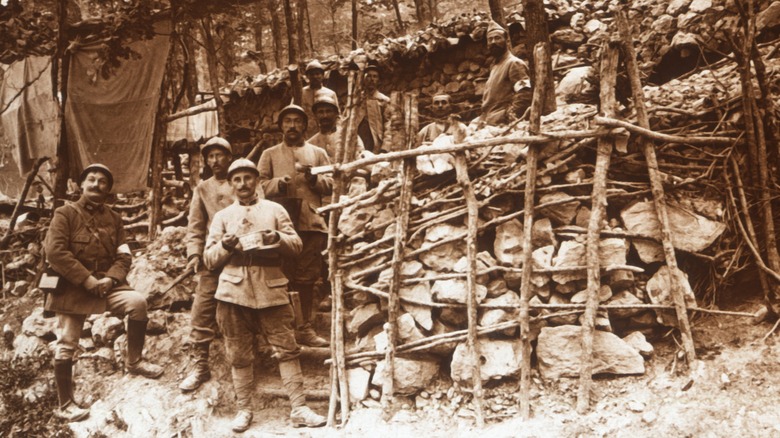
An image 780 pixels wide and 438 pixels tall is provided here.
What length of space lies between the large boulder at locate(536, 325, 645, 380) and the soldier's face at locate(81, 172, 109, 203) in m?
3.91

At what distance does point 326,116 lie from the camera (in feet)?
16.6

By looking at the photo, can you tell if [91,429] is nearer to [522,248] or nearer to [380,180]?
[380,180]

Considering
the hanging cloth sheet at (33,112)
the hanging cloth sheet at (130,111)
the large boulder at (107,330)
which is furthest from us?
the hanging cloth sheet at (33,112)

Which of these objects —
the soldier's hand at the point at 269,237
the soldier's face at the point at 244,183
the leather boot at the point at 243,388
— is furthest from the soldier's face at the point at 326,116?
the leather boot at the point at 243,388

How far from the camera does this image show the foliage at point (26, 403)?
4.32 m

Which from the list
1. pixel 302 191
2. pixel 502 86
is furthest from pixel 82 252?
pixel 502 86

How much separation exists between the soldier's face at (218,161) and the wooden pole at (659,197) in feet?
11.0

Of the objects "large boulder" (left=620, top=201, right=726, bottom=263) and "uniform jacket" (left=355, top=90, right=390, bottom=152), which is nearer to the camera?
"large boulder" (left=620, top=201, right=726, bottom=263)

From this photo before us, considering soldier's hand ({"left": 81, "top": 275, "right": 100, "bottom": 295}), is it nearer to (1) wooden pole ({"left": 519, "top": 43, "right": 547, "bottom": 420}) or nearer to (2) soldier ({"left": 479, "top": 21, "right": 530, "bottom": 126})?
(1) wooden pole ({"left": 519, "top": 43, "right": 547, "bottom": 420})

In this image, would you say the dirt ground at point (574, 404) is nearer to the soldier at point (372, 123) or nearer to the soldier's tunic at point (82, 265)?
the soldier's tunic at point (82, 265)

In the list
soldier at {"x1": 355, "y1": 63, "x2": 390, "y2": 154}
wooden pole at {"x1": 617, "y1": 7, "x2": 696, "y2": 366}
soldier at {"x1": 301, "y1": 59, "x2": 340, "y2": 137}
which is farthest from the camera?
soldier at {"x1": 301, "y1": 59, "x2": 340, "y2": 137}

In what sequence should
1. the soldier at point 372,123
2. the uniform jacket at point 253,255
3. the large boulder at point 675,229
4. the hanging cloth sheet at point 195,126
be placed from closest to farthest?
the large boulder at point 675,229 → the uniform jacket at point 253,255 → the soldier at point 372,123 → the hanging cloth sheet at point 195,126

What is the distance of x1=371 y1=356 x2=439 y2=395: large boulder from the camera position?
11.5 feet

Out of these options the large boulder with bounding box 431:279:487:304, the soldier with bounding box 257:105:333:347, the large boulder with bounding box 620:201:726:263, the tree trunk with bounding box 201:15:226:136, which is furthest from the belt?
the tree trunk with bounding box 201:15:226:136
